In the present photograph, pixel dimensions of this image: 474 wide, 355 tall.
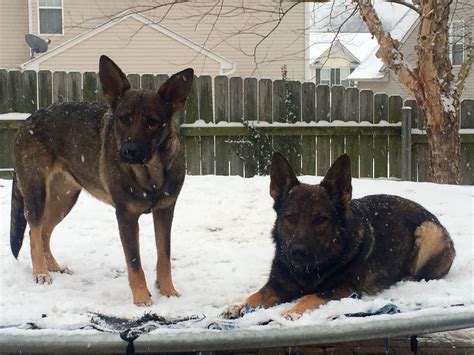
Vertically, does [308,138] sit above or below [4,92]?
below

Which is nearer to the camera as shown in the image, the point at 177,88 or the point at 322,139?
the point at 177,88

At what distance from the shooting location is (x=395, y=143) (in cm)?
1077

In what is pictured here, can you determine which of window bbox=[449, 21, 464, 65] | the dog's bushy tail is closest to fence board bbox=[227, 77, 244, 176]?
window bbox=[449, 21, 464, 65]

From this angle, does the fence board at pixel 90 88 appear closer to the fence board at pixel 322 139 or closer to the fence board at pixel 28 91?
the fence board at pixel 28 91

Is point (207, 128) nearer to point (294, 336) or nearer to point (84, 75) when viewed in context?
point (84, 75)

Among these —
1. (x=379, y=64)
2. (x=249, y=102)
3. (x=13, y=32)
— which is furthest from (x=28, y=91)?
(x=379, y=64)

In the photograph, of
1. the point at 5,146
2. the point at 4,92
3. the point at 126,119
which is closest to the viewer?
the point at 126,119

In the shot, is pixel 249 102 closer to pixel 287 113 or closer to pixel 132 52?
pixel 287 113

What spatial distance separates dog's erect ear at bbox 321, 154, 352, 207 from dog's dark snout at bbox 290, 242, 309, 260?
0.43 metres

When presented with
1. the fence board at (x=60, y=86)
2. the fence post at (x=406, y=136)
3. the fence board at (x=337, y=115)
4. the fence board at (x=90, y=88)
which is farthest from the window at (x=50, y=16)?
the fence post at (x=406, y=136)

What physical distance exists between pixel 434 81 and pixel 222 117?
3477 millimetres

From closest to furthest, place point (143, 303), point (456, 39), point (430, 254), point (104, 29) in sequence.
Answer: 1. point (143, 303)
2. point (430, 254)
3. point (104, 29)
4. point (456, 39)

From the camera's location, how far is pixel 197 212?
6.15 metres

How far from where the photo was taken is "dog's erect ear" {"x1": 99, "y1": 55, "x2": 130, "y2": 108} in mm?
3734
